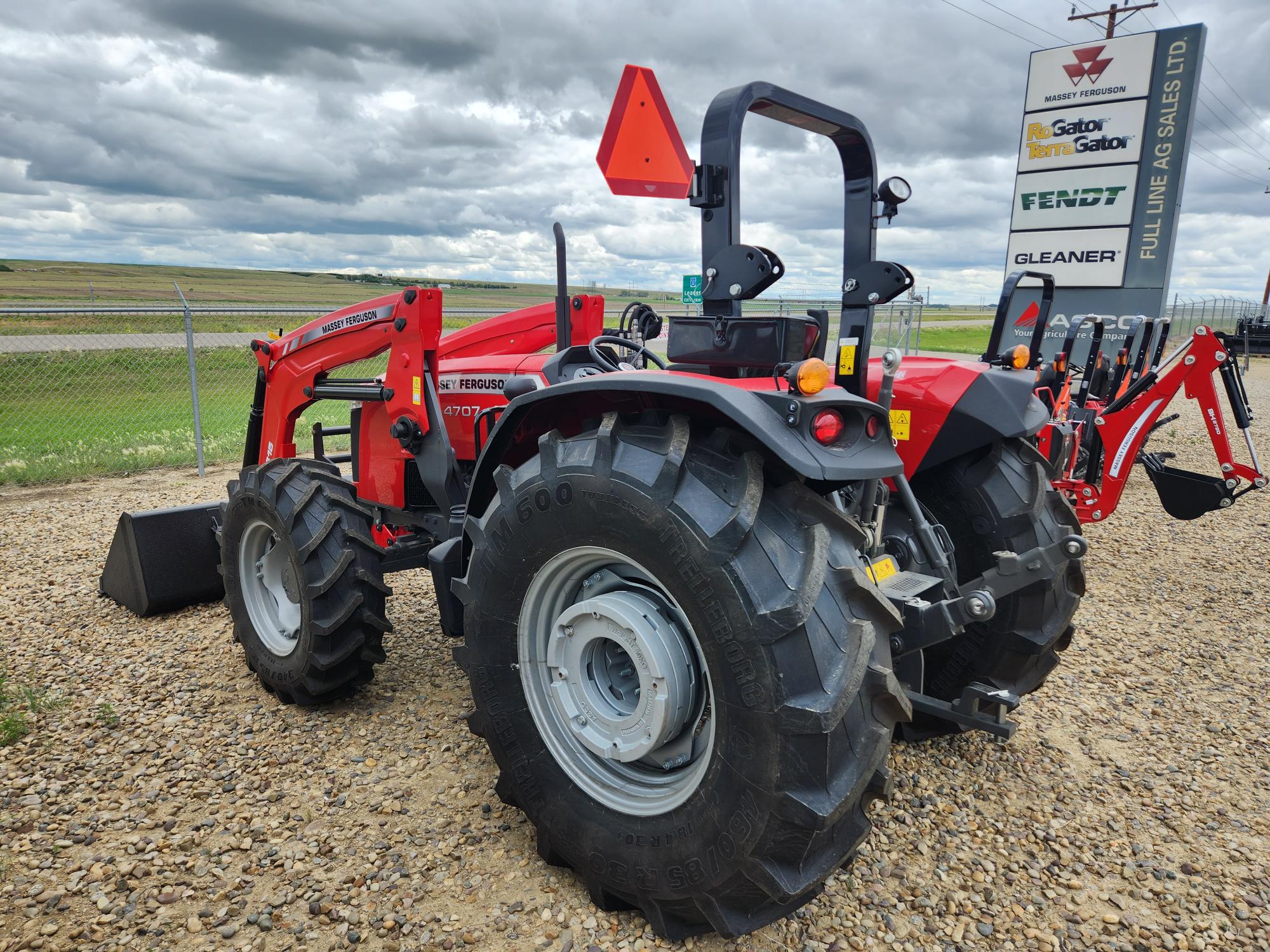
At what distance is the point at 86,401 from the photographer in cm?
1151

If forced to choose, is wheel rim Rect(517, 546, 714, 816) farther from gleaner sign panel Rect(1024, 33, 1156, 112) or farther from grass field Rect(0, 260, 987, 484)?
gleaner sign panel Rect(1024, 33, 1156, 112)

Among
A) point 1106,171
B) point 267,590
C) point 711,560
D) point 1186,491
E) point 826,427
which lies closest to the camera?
point 711,560

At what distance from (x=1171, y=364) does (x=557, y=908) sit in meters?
6.12

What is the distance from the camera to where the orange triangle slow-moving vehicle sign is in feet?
11.5

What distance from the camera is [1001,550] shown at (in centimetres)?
301

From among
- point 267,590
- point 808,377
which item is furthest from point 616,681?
point 267,590

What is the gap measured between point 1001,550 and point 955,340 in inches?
1450

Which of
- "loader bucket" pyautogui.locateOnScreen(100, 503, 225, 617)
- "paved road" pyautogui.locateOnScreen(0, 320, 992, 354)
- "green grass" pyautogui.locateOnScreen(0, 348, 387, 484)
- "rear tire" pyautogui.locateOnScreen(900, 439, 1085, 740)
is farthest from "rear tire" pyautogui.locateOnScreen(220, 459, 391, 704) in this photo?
"paved road" pyautogui.locateOnScreen(0, 320, 992, 354)

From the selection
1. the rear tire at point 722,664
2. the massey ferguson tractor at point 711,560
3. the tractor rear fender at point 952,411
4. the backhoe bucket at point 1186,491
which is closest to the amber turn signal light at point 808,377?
the massey ferguson tractor at point 711,560

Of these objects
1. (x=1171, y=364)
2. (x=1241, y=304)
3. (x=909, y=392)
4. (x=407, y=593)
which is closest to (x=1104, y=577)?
(x=1171, y=364)

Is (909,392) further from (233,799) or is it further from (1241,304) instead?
(1241,304)

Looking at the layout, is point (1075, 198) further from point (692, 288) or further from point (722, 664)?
point (722, 664)

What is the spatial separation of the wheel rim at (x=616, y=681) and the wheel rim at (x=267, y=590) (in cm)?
172

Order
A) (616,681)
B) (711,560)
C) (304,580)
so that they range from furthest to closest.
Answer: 1. (304,580)
2. (616,681)
3. (711,560)
